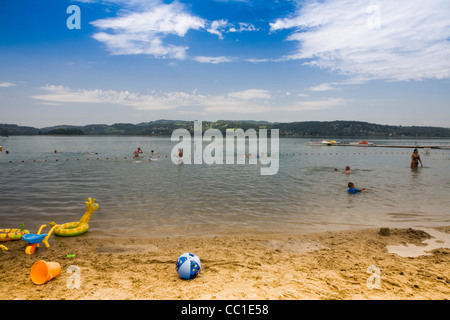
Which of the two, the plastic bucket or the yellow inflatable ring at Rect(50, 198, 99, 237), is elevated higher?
the plastic bucket

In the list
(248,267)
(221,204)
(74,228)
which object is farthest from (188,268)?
(221,204)

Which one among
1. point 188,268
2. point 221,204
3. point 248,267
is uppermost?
point 188,268

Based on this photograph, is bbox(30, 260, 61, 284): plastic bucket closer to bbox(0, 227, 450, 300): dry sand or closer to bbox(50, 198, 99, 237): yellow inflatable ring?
bbox(0, 227, 450, 300): dry sand

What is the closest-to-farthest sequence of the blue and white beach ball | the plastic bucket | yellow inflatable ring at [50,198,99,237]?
the plastic bucket < the blue and white beach ball < yellow inflatable ring at [50,198,99,237]

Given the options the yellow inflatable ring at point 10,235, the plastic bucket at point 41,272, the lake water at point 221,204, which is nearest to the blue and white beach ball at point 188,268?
the plastic bucket at point 41,272

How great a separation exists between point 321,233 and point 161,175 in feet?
57.7

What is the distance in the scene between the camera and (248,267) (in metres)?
6.99

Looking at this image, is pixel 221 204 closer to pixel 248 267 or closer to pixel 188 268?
pixel 248 267

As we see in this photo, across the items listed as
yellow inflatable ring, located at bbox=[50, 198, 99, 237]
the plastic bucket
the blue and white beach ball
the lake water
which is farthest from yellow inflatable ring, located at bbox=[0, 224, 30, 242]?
the blue and white beach ball

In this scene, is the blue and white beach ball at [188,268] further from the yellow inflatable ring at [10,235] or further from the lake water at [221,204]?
the yellow inflatable ring at [10,235]

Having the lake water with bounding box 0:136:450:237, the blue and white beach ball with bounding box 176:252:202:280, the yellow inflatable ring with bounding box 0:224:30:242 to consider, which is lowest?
the lake water with bounding box 0:136:450:237

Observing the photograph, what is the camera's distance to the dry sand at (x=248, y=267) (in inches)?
220

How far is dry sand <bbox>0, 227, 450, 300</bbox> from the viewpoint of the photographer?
558 cm

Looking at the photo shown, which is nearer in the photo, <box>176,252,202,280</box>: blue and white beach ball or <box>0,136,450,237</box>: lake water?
<box>176,252,202,280</box>: blue and white beach ball
